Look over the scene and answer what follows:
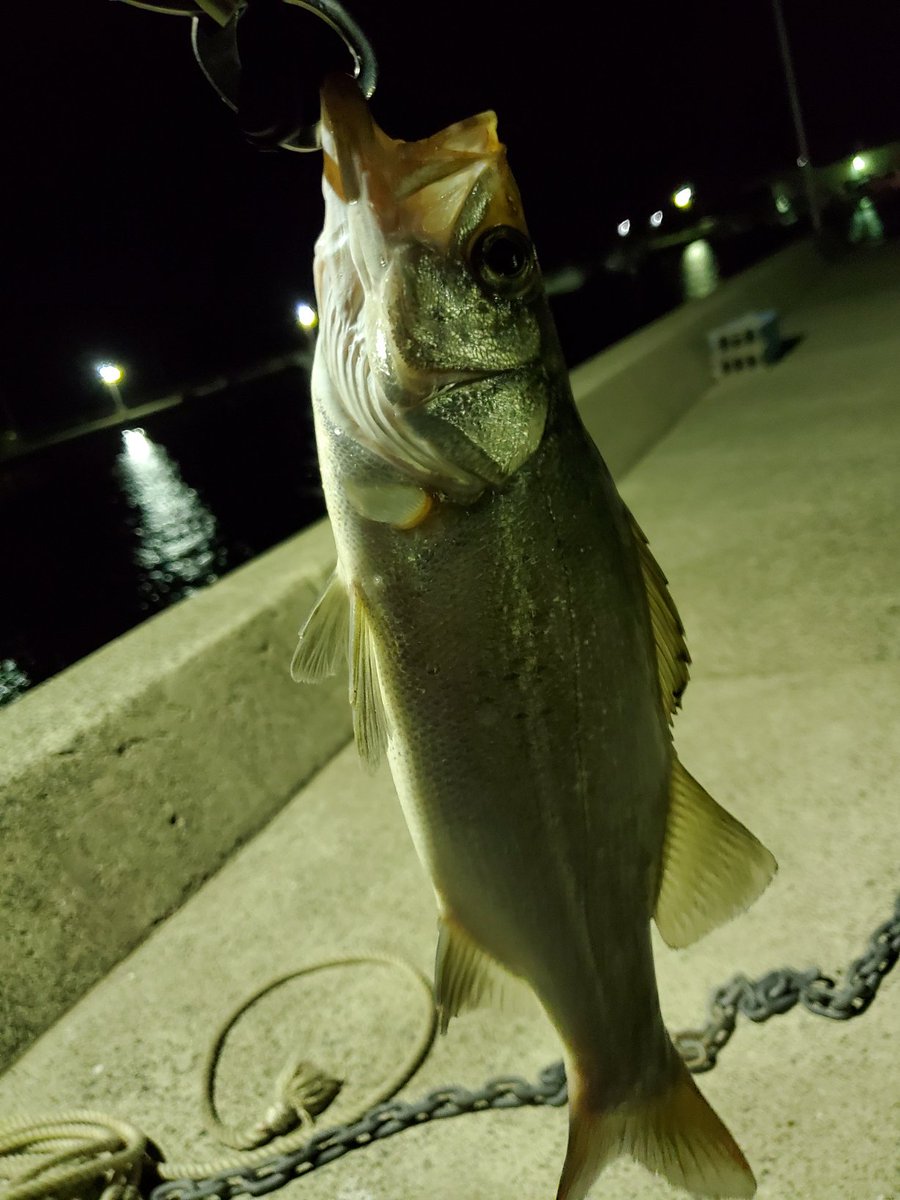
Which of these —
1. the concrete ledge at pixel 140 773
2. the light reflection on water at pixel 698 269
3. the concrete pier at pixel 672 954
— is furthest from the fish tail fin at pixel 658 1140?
the light reflection on water at pixel 698 269

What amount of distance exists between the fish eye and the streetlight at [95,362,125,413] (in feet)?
193

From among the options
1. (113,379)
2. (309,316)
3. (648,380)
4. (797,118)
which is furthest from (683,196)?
(309,316)

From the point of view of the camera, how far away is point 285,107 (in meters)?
1.38

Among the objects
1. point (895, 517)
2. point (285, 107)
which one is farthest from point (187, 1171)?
point (895, 517)

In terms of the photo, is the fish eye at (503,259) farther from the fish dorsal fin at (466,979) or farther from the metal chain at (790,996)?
the metal chain at (790,996)

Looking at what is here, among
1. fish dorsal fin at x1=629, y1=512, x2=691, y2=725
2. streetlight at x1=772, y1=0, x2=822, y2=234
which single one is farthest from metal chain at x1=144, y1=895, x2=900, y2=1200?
streetlight at x1=772, y1=0, x2=822, y2=234

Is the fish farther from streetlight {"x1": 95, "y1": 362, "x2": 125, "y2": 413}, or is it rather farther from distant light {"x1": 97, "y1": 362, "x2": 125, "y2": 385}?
distant light {"x1": 97, "y1": 362, "x2": 125, "y2": 385}

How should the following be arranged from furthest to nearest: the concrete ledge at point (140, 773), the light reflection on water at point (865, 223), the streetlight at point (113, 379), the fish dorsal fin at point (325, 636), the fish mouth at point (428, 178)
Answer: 1. the streetlight at point (113, 379)
2. the light reflection on water at point (865, 223)
3. the concrete ledge at point (140, 773)
4. the fish dorsal fin at point (325, 636)
5. the fish mouth at point (428, 178)

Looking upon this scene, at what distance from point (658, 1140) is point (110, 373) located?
62495 mm

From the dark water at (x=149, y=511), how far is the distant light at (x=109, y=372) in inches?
572

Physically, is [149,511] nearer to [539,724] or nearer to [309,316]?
[309,316]

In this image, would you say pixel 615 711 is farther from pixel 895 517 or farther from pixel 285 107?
pixel 895 517

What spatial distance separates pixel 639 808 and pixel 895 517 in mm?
4141

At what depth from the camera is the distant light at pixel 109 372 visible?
5672 centimetres
